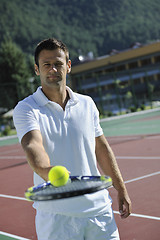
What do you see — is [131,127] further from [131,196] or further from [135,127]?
[131,196]

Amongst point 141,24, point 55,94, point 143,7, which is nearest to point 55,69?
point 55,94

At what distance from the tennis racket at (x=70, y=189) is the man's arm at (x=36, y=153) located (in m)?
0.13

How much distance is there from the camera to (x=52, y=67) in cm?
238

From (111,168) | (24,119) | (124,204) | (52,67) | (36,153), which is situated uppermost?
(52,67)

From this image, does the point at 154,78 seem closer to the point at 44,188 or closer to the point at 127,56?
the point at 127,56

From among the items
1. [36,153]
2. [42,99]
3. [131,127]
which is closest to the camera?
[36,153]

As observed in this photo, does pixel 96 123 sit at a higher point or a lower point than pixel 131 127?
higher

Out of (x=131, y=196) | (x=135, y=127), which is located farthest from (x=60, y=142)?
(x=135, y=127)

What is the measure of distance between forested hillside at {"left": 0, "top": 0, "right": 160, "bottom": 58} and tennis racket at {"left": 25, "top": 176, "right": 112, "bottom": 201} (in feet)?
395

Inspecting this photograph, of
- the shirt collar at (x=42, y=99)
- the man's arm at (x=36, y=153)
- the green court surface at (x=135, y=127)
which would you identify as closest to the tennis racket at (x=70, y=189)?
the man's arm at (x=36, y=153)

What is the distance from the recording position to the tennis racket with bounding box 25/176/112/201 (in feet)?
5.69

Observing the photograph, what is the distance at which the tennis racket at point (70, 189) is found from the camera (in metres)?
1.73

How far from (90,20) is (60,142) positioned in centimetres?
14378

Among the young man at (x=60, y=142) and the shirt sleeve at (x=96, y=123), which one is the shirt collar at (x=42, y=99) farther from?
the shirt sleeve at (x=96, y=123)
